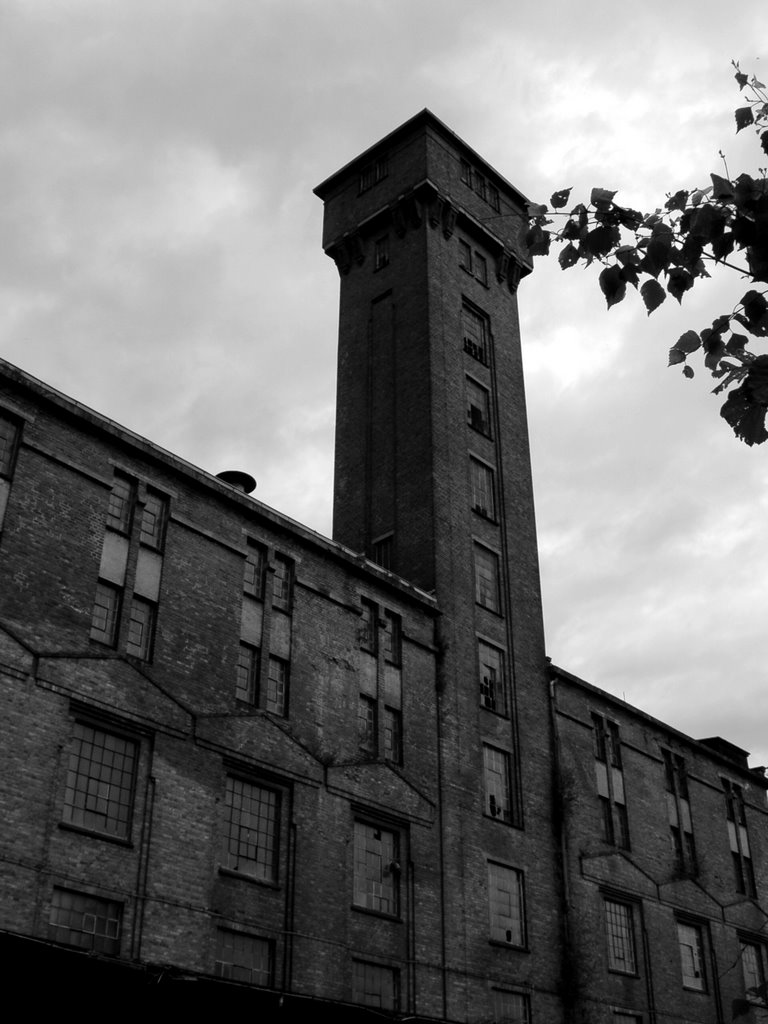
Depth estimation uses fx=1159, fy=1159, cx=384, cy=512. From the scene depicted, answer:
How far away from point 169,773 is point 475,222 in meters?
24.9

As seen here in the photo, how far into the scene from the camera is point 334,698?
27.5 metres

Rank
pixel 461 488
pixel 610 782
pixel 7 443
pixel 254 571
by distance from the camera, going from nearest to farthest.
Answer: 1. pixel 7 443
2. pixel 254 571
3. pixel 461 488
4. pixel 610 782

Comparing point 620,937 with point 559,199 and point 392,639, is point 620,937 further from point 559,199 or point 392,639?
point 559,199

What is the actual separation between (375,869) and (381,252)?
22488 millimetres

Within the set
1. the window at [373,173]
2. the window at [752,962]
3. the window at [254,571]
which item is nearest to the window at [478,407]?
the window at [373,173]

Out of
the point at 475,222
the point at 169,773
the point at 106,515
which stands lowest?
the point at 169,773

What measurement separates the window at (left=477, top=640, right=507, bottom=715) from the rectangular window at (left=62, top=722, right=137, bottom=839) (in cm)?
1259

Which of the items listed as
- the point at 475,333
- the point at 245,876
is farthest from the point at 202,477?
the point at 475,333

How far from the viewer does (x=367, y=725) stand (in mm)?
28438

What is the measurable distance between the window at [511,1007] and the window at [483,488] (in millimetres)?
13716

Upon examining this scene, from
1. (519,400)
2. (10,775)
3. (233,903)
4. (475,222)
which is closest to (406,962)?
(233,903)

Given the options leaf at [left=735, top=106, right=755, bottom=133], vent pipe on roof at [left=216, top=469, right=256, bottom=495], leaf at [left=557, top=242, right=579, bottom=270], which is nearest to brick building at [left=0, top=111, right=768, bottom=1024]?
vent pipe on roof at [left=216, top=469, right=256, bottom=495]

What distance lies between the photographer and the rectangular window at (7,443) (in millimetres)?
22438

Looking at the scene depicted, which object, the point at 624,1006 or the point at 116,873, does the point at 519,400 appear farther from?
the point at 116,873
